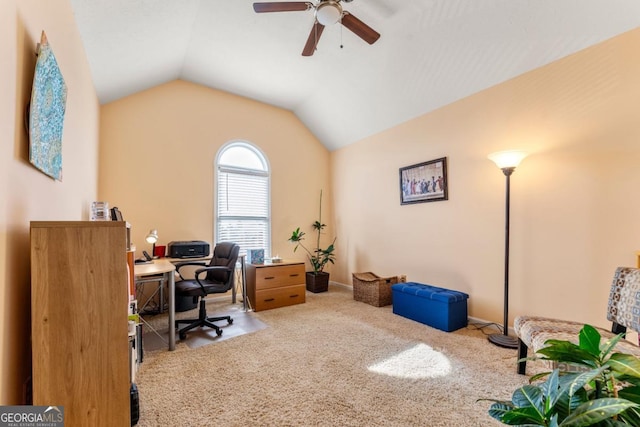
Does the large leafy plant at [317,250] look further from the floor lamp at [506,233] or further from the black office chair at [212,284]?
the floor lamp at [506,233]

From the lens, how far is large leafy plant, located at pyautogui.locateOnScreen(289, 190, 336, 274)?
4.82 metres

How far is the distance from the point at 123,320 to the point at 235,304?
274cm

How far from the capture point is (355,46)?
327cm

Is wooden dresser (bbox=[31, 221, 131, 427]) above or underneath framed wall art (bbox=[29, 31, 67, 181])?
underneath

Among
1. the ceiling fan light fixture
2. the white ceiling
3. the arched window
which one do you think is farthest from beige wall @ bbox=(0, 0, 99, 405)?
the arched window

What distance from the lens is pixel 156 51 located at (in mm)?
2969

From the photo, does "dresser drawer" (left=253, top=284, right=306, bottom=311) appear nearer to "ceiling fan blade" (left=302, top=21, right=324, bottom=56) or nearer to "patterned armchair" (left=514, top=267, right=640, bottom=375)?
"patterned armchair" (left=514, top=267, right=640, bottom=375)

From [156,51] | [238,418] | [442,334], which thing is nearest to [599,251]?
[442,334]

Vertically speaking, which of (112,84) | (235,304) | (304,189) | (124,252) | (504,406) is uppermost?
(112,84)

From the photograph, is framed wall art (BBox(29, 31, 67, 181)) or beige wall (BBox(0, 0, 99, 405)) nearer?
beige wall (BBox(0, 0, 99, 405))

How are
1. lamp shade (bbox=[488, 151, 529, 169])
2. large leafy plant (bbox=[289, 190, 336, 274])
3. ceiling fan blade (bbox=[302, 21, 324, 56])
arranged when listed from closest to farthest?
ceiling fan blade (bbox=[302, 21, 324, 56]) < lamp shade (bbox=[488, 151, 529, 169]) < large leafy plant (bbox=[289, 190, 336, 274])

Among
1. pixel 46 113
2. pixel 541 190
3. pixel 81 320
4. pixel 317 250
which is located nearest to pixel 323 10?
pixel 46 113

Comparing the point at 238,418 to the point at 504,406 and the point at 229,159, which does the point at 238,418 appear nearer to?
the point at 504,406

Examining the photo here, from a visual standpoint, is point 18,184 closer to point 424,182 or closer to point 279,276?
point 279,276
